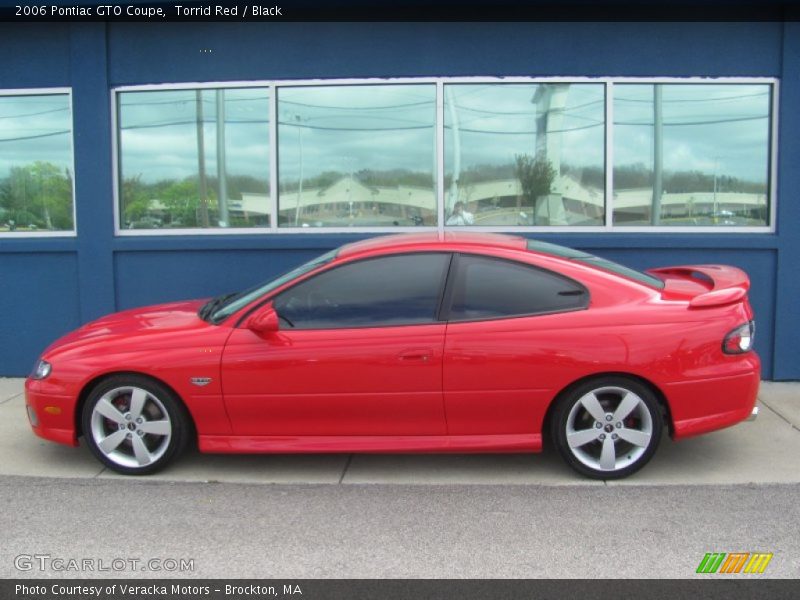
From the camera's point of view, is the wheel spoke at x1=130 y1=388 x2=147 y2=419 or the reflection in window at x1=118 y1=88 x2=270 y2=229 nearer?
the wheel spoke at x1=130 y1=388 x2=147 y2=419

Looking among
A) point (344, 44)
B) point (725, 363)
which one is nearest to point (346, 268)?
point (725, 363)

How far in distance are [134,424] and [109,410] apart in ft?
0.58

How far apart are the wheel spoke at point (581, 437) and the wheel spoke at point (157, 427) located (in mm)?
2483

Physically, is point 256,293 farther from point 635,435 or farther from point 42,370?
point 635,435

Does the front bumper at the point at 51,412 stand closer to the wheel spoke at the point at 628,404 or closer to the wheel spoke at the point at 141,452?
the wheel spoke at the point at 141,452

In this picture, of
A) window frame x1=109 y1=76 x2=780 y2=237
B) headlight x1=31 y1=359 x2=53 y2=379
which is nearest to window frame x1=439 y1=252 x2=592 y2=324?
headlight x1=31 y1=359 x2=53 y2=379

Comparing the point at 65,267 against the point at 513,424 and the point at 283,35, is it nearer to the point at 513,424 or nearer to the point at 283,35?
the point at 283,35

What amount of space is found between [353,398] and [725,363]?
7.41 feet

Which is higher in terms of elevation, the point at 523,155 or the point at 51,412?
the point at 523,155

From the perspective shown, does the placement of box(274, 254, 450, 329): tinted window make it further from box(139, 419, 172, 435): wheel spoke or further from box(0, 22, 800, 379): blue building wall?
box(0, 22, 800, 379): blue building wall

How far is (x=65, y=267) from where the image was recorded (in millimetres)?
7895
